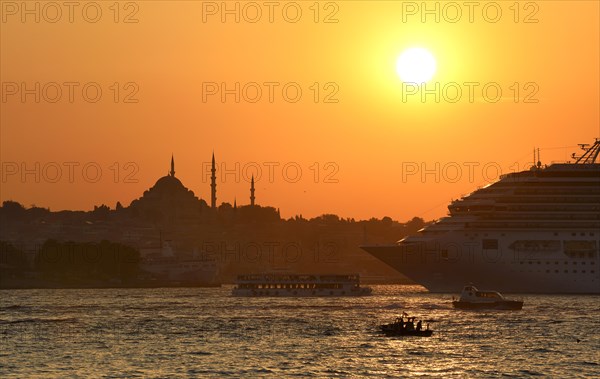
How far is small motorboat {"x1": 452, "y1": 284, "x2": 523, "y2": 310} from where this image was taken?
Answer: 13900 centimetres

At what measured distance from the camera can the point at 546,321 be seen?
399 ft

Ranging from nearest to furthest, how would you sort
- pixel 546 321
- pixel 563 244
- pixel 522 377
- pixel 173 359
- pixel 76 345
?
pixel 522 377
pixel 173 359
pixel 76 345
pixel 546 321
pixel 563 244

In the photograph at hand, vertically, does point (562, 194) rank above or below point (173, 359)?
above

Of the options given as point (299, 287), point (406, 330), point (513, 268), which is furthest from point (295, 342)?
point (299, 287)

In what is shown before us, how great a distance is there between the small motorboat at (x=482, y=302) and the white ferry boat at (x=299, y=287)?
44689 mm

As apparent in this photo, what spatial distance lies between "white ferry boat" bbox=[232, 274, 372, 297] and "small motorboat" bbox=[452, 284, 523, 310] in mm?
44689

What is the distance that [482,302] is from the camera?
142m

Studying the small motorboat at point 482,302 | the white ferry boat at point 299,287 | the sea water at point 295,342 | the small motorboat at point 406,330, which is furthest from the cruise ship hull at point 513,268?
the small motorboat at point 406,330

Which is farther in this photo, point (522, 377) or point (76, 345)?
point (76, 345)

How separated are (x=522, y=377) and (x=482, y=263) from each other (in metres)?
90.5

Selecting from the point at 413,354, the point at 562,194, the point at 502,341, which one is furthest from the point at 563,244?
the point at 413,354

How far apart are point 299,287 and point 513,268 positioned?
32052 mm

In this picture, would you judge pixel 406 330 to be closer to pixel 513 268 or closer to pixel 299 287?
pixel 513 268

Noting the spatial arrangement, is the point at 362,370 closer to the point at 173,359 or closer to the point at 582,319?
the point at 173,359
